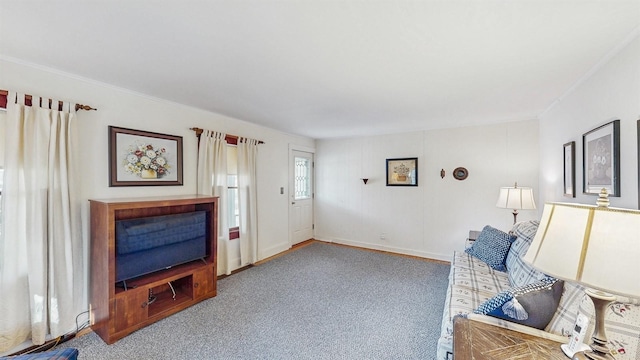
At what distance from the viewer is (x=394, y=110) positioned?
3.23 metres

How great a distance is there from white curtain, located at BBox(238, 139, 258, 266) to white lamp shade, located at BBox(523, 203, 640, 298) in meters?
3.47

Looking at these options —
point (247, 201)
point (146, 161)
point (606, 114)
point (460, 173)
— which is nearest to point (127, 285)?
point (146, 161)

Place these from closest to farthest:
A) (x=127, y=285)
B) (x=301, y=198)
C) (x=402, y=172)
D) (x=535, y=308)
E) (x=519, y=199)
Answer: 1. (x=535, y=308)
2. (x=127, y=285)
3. (x=519, y=199)
4. (x=402, y=172)
5. (x=301, y=198)

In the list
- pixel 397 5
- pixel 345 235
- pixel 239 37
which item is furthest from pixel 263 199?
pixel 397 5

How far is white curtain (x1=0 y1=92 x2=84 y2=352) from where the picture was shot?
186 centimetres

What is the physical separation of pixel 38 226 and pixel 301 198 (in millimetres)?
3785

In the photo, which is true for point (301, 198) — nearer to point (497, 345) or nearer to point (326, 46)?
point (326, 46)

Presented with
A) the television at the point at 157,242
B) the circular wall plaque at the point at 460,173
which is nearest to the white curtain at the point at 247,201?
the television at the point at 157,242

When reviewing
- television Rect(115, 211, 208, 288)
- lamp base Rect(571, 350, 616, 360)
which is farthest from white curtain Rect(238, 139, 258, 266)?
lamp base Rect(571, 350, 616, 360)

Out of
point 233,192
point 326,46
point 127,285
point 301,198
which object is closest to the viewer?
point 326,46

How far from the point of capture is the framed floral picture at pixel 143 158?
248 centimetres

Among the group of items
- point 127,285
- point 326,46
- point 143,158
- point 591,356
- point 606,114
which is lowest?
point 127,285

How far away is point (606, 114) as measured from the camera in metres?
1.75

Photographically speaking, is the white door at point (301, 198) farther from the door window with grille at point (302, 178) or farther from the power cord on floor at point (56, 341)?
the power cord on floor at point (56, 341)
